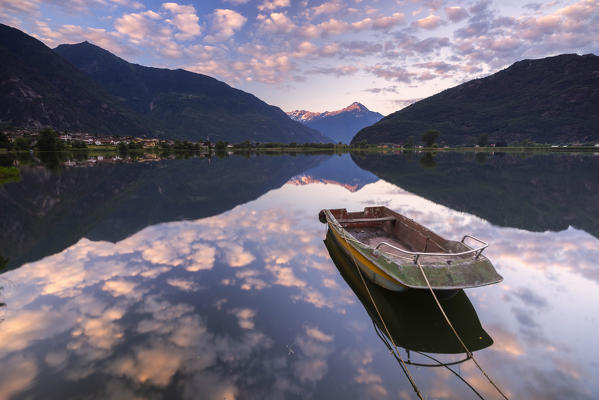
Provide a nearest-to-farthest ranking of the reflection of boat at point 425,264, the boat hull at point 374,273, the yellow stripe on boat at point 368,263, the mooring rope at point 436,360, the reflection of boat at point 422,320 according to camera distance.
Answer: the mooring rope at point 436,360 < the reflection of boat at point 422,320 < the reflection of boat at point 425,264 < the yellow stripe on boat at point 368,263 < the boat hull at point 374,273

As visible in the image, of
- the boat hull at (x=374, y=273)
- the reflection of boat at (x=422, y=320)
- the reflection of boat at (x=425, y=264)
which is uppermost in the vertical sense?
the reflection of boat at (x=425, y=264)

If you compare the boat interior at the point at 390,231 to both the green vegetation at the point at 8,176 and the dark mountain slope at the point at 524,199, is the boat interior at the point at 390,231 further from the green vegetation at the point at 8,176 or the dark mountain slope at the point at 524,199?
the green vegetation at the point at 8,176

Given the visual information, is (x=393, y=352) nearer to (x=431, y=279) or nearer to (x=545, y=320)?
(x=431, y=279)

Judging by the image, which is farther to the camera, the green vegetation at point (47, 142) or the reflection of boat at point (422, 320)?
the green vegetation at point (47, 142)

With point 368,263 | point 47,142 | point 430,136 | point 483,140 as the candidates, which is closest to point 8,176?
point 368,263

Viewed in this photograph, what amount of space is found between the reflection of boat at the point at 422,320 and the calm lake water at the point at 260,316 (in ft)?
0.18

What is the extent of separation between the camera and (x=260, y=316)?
8.73m

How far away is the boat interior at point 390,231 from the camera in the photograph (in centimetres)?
1233

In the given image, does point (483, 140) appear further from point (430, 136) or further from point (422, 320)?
point (422, 320)

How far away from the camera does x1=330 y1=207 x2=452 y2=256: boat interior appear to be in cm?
1233

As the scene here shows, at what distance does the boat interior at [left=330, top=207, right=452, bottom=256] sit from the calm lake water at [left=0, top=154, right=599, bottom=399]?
2166 millimetres

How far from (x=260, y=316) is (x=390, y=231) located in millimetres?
10789

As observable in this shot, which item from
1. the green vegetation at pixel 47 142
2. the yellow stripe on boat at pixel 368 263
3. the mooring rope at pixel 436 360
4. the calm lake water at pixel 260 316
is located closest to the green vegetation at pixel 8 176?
the calm lake water at pixel 260 316

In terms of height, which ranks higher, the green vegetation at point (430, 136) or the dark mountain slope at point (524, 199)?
the green vegetation at point (430, 136)
